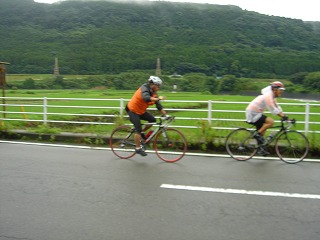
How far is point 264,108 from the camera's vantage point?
6719mm

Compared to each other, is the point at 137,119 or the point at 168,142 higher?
the point at 137,119

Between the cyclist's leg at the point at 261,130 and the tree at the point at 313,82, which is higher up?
the tree at the point at 313,82

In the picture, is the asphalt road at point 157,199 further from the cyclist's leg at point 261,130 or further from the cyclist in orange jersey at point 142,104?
the cyclist in orange jersey at point 142,104

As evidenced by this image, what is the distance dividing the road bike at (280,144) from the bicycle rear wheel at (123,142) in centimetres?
210

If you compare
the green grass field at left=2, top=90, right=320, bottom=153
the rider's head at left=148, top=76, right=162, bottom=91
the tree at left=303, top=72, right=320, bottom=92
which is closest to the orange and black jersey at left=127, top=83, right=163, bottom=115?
the rider's head at left=148, top=76, right=162, bottom=91

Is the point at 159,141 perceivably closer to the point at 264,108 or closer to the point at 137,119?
the point at 137,119

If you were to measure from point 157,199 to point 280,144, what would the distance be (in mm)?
3566

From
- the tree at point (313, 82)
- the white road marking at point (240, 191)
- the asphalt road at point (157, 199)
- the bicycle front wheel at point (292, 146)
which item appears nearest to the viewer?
the asphalt road at point (157, 199)

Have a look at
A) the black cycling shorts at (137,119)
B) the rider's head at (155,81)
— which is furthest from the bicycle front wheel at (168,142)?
the rider's head at (155,81)

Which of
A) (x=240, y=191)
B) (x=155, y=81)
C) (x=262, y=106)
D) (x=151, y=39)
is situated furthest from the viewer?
(x=151, y=39)

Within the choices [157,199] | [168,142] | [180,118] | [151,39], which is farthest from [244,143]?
[151,39]

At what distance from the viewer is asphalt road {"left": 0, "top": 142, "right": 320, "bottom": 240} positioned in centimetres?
347

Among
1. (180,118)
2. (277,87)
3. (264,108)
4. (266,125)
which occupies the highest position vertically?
(277,87)

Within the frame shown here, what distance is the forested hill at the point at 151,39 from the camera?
83.1 meters
